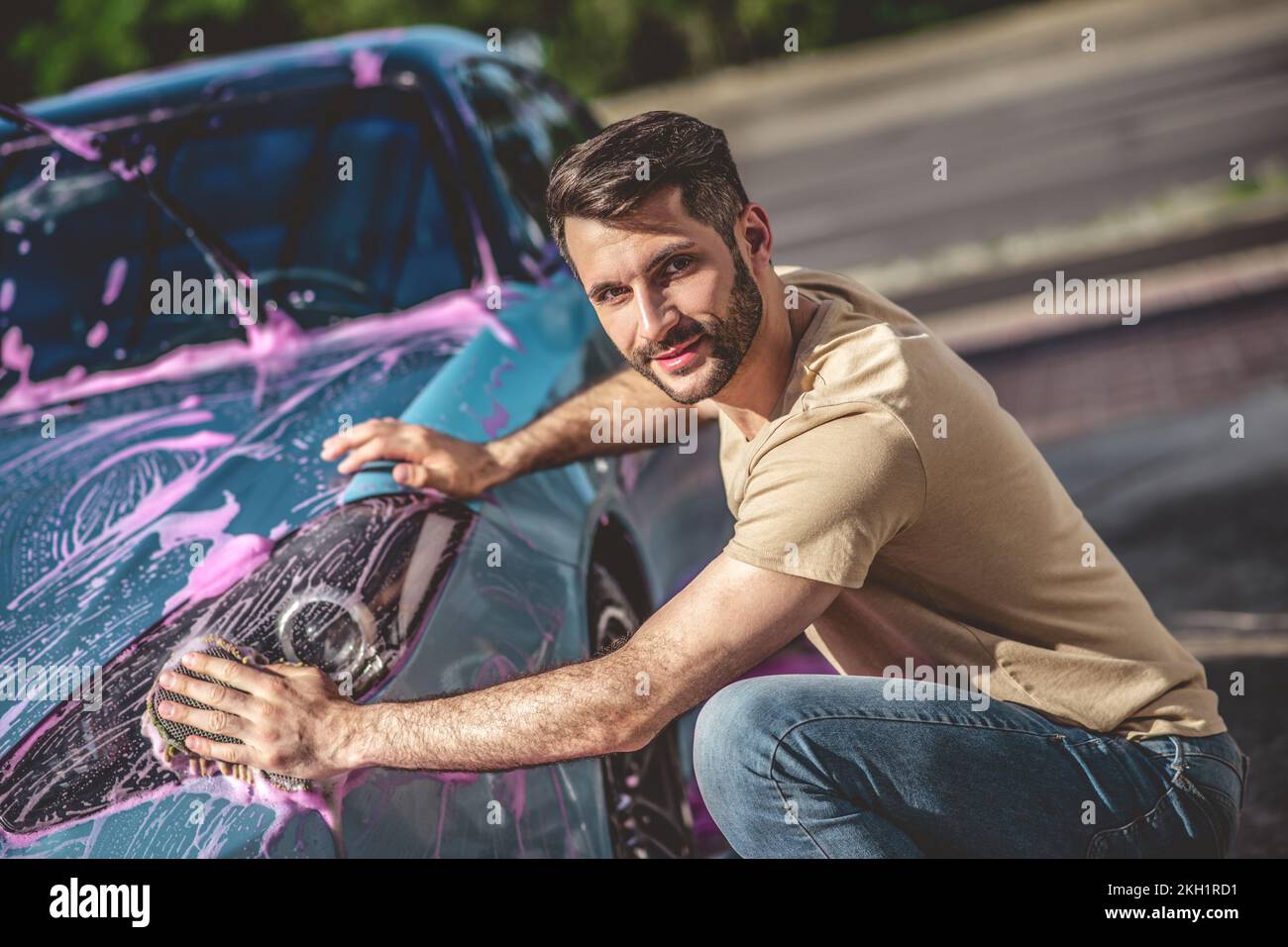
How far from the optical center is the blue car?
1880 mm

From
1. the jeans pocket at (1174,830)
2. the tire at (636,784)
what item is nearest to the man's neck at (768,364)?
the tire at (636,784)

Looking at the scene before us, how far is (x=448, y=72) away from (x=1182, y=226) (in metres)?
5.02

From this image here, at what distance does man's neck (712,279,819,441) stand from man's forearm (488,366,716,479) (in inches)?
13.7

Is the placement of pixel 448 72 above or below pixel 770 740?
above

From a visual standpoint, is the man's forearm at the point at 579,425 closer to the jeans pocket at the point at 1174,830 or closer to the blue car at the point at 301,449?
the blue car at the point at 301,449

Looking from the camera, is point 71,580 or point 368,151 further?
point 368,151

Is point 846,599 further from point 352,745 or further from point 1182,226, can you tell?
point 1182,226

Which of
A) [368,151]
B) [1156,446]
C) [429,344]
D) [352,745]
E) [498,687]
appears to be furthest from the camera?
[1156,446]

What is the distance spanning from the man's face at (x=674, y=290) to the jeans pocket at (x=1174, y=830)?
885 millimetres

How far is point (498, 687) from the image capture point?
199 cm

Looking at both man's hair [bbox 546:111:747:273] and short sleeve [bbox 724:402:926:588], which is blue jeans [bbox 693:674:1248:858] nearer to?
short sleeve [bbox 724:402:926:588]

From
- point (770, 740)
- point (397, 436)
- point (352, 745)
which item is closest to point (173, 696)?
point (352, 745)

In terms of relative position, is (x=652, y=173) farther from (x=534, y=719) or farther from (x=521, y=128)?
(x=521, y=128)
